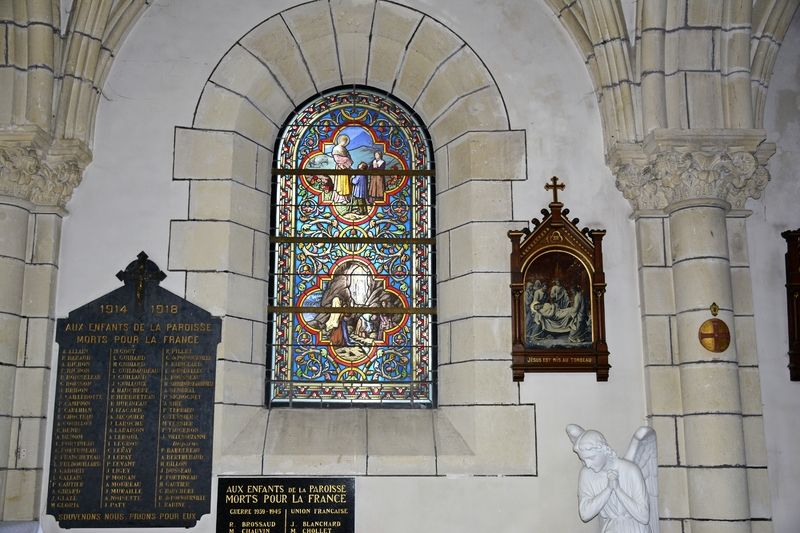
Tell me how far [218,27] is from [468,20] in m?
2.03

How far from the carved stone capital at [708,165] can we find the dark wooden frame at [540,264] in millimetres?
634

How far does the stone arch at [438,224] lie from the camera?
6812mm

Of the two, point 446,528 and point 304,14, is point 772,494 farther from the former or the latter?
point 304,14

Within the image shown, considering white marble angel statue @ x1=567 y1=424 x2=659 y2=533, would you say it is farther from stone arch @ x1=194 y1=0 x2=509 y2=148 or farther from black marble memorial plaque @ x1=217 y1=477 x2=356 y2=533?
stone arch @ x1=194 y1=0 x2=509 y2=148

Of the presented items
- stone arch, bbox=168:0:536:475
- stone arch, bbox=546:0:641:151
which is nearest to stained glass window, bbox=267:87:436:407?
stone arch, bbox=168:0:536:475

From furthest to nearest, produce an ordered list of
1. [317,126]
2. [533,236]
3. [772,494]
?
[317,126] < [533,236] < [772,494]

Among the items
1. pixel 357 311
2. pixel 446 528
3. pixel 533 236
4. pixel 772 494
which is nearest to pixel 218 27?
pixel 357 311

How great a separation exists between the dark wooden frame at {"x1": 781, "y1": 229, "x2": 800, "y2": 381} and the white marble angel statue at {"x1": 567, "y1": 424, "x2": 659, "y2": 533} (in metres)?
1.74

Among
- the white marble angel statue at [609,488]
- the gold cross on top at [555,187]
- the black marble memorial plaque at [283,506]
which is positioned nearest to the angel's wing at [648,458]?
the white marble angel statue at [609,488]

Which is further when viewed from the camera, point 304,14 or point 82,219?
point 304,14

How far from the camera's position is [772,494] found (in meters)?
6.61

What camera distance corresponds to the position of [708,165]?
21.9 ft

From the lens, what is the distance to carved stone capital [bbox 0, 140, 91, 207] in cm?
664

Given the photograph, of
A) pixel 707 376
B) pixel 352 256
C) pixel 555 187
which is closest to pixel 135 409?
pixel 352 256
